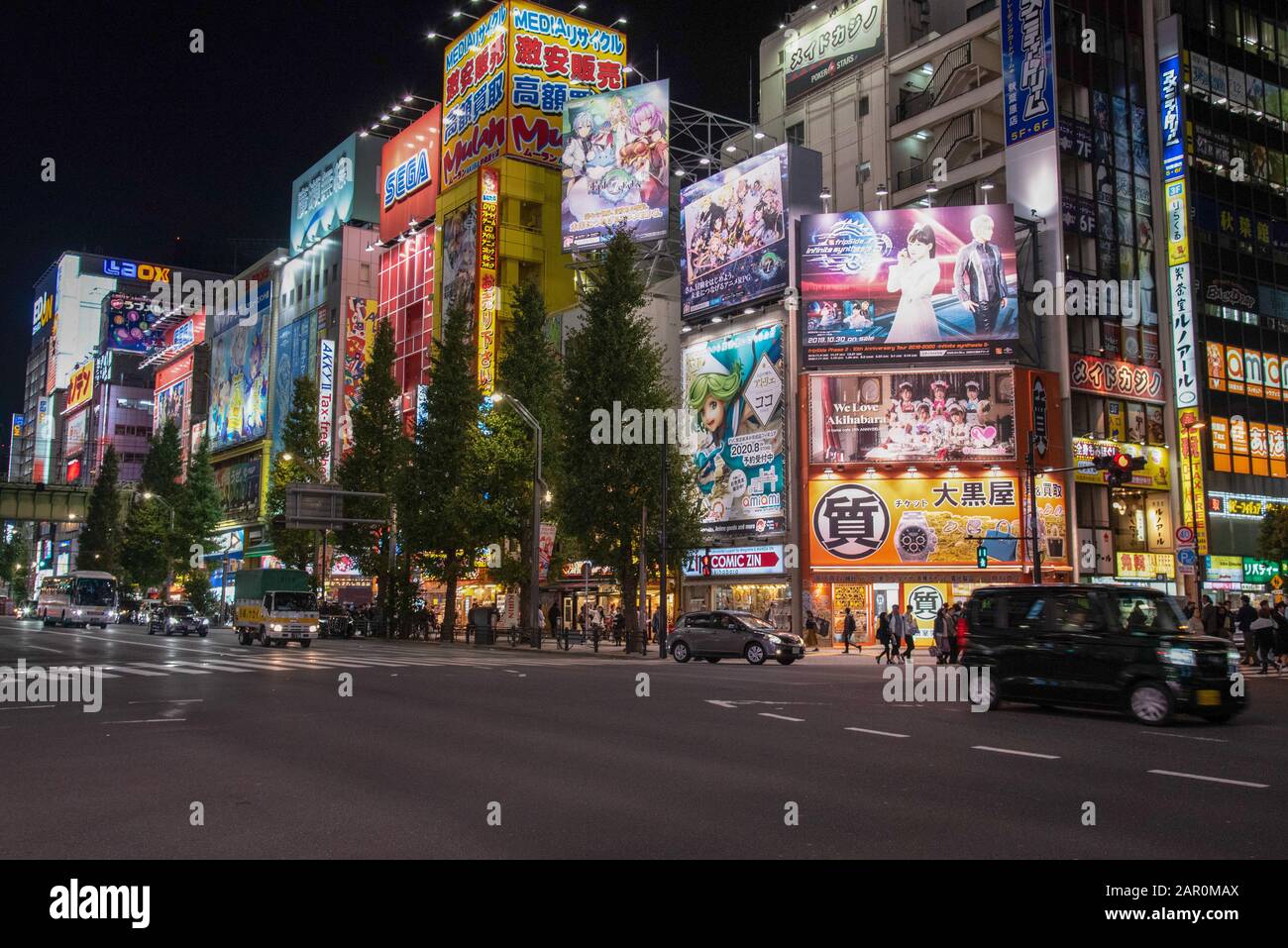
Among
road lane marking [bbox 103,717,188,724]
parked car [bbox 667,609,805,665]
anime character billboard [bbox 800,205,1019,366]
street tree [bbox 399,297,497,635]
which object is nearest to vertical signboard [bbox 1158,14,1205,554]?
anime character billboard [bbox 800,205,1019,366]

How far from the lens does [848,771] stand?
962 centimetres

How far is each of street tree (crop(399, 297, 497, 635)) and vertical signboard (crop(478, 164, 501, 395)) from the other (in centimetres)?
1044

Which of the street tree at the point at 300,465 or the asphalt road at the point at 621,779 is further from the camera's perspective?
the street tree at the point at 300,465

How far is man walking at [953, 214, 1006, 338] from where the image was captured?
43.1 meters

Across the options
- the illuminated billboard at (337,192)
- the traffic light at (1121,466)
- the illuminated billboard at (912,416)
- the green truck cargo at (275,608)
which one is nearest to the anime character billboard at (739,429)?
the illuminated billboard at (912,416)

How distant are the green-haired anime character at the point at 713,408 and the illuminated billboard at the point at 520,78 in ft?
90.8

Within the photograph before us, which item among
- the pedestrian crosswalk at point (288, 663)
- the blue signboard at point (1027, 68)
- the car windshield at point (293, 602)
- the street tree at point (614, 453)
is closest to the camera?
the pedestrian crosswalk at point (288, 663)

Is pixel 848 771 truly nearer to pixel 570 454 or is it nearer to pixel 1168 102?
pixel 570 454

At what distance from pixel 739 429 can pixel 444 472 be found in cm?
1370

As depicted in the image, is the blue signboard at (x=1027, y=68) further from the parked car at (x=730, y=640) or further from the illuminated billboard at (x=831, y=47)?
the parked car at (x=730, y=640)

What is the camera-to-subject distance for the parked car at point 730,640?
29.6 meters

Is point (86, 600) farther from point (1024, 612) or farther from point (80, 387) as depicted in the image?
point (80, 387)

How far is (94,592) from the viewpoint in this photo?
6116cm

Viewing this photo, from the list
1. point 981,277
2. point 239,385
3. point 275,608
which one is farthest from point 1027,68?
point 239,385
